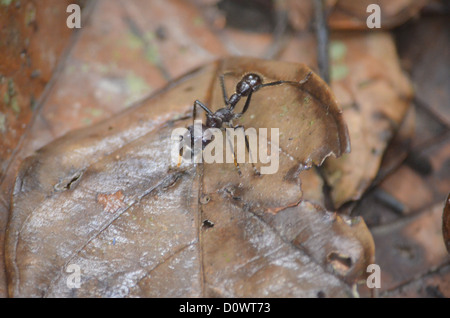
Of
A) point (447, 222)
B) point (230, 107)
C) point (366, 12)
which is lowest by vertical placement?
point (447, 222)

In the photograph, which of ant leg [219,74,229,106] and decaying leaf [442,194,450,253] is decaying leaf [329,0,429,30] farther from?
decaying leaf [442,194,450,253]

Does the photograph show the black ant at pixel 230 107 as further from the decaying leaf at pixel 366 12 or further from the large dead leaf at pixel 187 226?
the decaying leaf at pixel 366 12

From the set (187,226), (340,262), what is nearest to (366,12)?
(340,262)

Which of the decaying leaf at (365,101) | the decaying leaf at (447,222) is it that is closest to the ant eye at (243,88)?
the decaying leaf at (365,101)

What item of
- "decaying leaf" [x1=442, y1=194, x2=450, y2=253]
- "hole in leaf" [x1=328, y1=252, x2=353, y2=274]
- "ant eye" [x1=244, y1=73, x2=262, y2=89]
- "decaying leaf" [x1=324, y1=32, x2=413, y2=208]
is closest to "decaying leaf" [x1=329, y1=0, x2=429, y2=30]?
"decaying leaf" [x1=324, y1=32, x2=413, y2=208]

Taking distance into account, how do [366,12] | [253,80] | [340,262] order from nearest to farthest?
1. [340,262]
2. [253,80]
3. [366,12]

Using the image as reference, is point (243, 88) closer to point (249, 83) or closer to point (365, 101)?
point (249, 83)

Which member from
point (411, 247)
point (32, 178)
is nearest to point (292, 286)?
point (411, 247)
